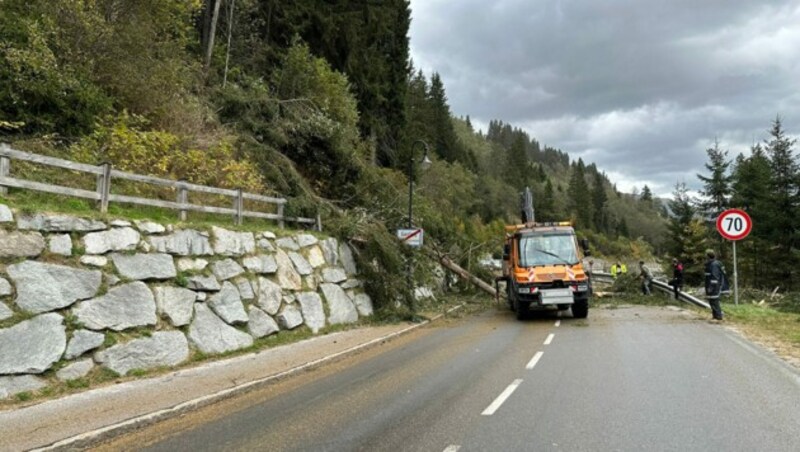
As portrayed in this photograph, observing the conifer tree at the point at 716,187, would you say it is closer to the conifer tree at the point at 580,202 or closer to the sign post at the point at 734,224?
the sign post at the point at 734,224

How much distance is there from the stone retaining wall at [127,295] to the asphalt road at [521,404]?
2.25 m

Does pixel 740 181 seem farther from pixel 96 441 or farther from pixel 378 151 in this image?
pixel 96 441

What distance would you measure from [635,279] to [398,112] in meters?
22.0

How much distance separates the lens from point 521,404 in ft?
24.6

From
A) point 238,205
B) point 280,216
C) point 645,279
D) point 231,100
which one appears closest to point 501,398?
point 238,205

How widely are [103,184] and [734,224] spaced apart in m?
16.9

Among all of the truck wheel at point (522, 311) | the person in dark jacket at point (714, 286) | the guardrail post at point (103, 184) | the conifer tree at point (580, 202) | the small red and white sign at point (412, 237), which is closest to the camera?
the guardrail post at point (103, 184)

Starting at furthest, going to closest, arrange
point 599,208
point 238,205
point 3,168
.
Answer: point 599,208 → point 238,205 → point 3,168

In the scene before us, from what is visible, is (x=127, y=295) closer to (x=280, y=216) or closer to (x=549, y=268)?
(x=280, y=216)

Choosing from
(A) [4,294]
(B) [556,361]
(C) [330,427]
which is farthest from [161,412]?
(B) [556,361]

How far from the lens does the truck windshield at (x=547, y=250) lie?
62.2ft

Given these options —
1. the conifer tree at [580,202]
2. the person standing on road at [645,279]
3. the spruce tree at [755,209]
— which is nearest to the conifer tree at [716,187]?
the spruce tree at [755,209]

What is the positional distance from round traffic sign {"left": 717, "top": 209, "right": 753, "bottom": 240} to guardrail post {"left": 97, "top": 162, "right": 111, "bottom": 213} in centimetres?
1638

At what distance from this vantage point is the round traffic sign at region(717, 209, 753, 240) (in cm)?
1777
